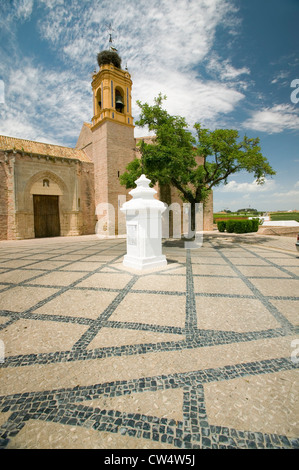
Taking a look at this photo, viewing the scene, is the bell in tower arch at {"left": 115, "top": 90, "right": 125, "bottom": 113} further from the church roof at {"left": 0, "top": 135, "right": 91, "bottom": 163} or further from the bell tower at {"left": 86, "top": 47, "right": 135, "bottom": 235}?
the church roof at {"left": 0, "top": 135, "right": 91, "bottom": 163}

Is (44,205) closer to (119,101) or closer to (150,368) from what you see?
(119,101)

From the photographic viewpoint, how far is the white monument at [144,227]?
17.6 feet

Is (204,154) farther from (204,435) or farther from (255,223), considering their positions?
(204,435)

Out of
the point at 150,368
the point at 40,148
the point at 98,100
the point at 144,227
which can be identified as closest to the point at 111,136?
the point at 98,100

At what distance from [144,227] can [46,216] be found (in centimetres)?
1348

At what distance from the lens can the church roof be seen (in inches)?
583

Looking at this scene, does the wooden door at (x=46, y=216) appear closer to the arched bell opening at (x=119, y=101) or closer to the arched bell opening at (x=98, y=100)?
the arched bell opening at (x=98, y=100)

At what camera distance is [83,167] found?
17.5 m

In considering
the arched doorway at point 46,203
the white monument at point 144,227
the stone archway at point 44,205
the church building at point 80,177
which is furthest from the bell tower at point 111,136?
the white monument at point 144,227

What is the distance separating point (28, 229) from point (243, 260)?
566 inches

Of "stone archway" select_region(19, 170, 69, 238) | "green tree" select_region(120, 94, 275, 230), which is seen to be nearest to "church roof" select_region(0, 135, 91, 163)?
"stone archway" select_region(19, 170, 69, 238)

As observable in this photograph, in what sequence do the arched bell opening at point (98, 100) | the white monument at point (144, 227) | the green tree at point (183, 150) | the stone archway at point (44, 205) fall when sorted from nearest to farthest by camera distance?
1. the white monument at point (144, 227)
2. the green tree at point (183, 150)
3. the stone archway at point (44, 205)
4. the arched bell opening at point (98, 100)

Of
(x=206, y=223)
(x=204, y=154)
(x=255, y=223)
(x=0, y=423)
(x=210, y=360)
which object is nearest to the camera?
(x=0, y=423)
